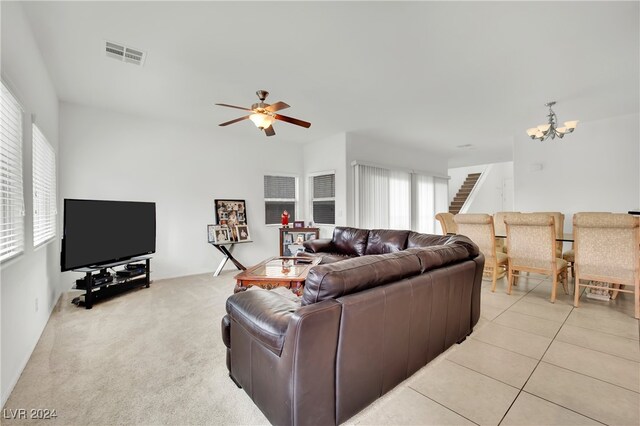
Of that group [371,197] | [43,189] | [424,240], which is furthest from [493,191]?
[43,189]

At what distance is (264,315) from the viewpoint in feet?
4.68

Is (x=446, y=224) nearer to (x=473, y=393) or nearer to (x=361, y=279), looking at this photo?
(x=473, y=393)

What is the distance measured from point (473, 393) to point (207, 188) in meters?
4.72

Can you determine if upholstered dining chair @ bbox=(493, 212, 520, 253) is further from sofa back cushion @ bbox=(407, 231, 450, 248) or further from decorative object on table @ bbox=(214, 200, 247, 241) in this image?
decorative object on table @ bbox=(214, 200, 247, 241)

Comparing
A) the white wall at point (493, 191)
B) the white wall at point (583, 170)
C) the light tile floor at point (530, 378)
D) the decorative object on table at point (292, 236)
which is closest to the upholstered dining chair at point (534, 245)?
the light tile floor at point (530, 378)

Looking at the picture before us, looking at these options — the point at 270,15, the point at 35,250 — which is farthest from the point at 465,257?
the point at 35,250

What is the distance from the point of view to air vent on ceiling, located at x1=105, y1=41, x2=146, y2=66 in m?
2.54

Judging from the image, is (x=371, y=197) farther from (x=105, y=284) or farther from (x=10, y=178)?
(x=10, y=178)

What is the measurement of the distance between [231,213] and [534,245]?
15.4ft

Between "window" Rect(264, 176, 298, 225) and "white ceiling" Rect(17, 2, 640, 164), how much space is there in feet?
5.98

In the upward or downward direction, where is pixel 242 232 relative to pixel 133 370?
upward

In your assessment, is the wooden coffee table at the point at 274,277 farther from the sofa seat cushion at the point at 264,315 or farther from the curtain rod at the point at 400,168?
the curtain rod at the point at 400,168

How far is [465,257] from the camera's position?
2.25 m

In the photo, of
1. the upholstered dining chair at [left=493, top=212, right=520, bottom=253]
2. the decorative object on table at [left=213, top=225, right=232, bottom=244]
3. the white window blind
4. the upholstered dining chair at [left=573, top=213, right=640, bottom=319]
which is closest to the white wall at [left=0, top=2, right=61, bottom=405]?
the white window blind
